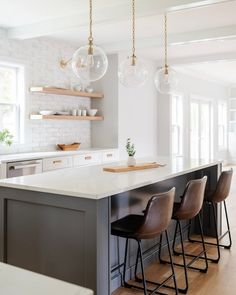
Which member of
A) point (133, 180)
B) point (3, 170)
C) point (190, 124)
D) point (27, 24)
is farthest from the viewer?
point (190, 124)

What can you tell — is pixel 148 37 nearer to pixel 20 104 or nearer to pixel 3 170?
pixel 20 104

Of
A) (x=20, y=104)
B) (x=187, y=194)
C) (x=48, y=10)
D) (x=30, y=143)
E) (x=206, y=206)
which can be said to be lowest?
(x=206, y=206)

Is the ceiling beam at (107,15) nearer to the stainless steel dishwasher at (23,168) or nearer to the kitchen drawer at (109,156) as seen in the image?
the stainless steel dishwasher at (23,168)

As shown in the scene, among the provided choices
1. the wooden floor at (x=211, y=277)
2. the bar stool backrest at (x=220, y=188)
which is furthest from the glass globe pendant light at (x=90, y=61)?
the wooden floor at (x=211, y=277)

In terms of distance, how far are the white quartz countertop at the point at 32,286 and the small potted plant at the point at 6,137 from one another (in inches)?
166

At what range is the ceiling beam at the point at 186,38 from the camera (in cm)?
545

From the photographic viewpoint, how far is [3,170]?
4.55 meters

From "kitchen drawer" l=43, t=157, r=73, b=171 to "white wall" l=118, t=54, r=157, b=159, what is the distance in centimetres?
182

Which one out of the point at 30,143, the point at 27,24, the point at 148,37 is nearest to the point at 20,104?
the point at 30,143

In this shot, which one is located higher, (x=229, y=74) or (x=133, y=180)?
(x=229, y=74)

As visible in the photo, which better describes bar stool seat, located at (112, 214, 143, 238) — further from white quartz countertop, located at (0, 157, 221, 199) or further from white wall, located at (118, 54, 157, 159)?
white wall, located at (118, 54, 157, 159)

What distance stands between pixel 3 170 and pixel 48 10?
81.7 inches

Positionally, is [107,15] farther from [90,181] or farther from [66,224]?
[66,224]

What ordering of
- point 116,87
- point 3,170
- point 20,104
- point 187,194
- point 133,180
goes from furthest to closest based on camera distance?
point 116,87, point 20,104, point 3,170, point 187,194, point 133,180
